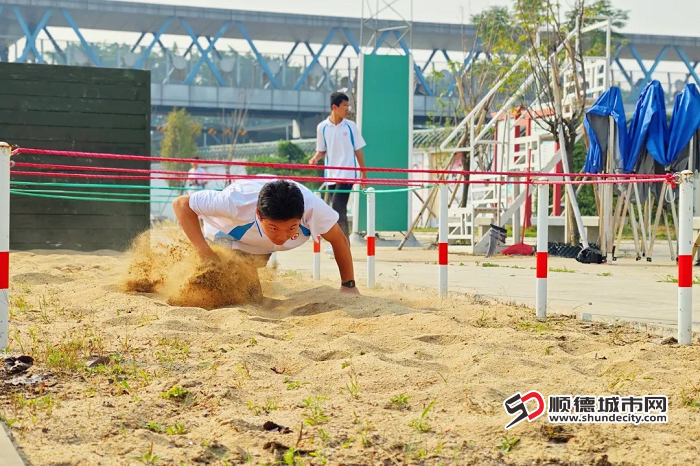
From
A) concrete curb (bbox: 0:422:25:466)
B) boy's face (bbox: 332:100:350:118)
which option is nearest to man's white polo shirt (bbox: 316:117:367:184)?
boy's face (bbox: 332:100:350:118)

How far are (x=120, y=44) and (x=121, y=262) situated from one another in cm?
3811

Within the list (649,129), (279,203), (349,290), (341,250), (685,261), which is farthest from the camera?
(649,129)

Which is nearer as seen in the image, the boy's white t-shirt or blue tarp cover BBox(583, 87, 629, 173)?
the boy's white t-shirt

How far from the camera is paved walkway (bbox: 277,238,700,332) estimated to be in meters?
7.16

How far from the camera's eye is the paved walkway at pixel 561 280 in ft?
23.5

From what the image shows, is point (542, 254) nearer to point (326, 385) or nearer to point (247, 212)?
point (247, 212)

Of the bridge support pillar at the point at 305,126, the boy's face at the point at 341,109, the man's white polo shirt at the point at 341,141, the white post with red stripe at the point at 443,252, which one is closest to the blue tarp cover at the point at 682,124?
the man's white polo shirt at the point at 341,141

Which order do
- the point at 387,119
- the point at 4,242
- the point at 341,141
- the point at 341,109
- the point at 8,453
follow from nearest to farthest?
the point at 8,453 → the point at 4,242 → the point at 341,109 → the point at 341,141 → the point at 387,119

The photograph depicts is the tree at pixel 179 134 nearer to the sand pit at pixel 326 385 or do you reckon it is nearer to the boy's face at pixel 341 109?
the boy's face at pixel 341 109

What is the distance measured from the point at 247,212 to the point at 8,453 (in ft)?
12.2

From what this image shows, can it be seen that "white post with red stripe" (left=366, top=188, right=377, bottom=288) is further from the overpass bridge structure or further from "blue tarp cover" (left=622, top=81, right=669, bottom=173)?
the overpass bridge structure

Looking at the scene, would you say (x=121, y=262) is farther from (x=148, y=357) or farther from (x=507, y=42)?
(x=507, y=42)

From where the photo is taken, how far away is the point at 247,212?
659 centimetres

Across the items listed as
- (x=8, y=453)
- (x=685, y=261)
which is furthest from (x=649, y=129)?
(x=8, y=453)
